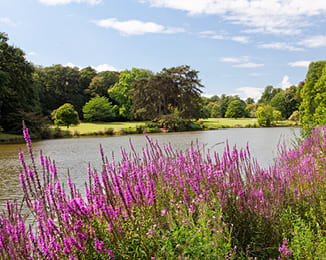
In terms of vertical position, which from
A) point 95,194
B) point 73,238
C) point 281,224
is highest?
point 95,194

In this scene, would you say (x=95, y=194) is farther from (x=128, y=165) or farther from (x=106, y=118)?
(x=106, y=118)

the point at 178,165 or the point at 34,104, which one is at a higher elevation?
the point at 34,104

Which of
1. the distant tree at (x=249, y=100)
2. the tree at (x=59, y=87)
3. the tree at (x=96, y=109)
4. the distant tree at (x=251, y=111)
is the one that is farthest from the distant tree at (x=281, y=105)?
the tree at (x=59, y=87)

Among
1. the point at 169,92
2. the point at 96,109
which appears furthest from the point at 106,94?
the point at 169,92

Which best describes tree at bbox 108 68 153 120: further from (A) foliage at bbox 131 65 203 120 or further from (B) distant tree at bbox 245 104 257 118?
(B) distant tree at bbox 245 104 257 118

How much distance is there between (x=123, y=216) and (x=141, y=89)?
50.7 m

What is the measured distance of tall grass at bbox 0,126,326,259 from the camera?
7.85 feet

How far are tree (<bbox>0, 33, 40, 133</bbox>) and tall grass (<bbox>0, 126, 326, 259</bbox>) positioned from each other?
3401 centimetres

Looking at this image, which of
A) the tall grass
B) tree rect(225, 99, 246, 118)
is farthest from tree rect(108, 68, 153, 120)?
the tall grass

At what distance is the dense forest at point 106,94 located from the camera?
1379 inches

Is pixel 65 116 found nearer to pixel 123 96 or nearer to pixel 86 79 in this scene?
pixel 123 96

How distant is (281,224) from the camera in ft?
10.8

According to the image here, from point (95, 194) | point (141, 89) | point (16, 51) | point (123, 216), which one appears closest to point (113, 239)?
point (123, 216)

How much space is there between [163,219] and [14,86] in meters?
38.3
